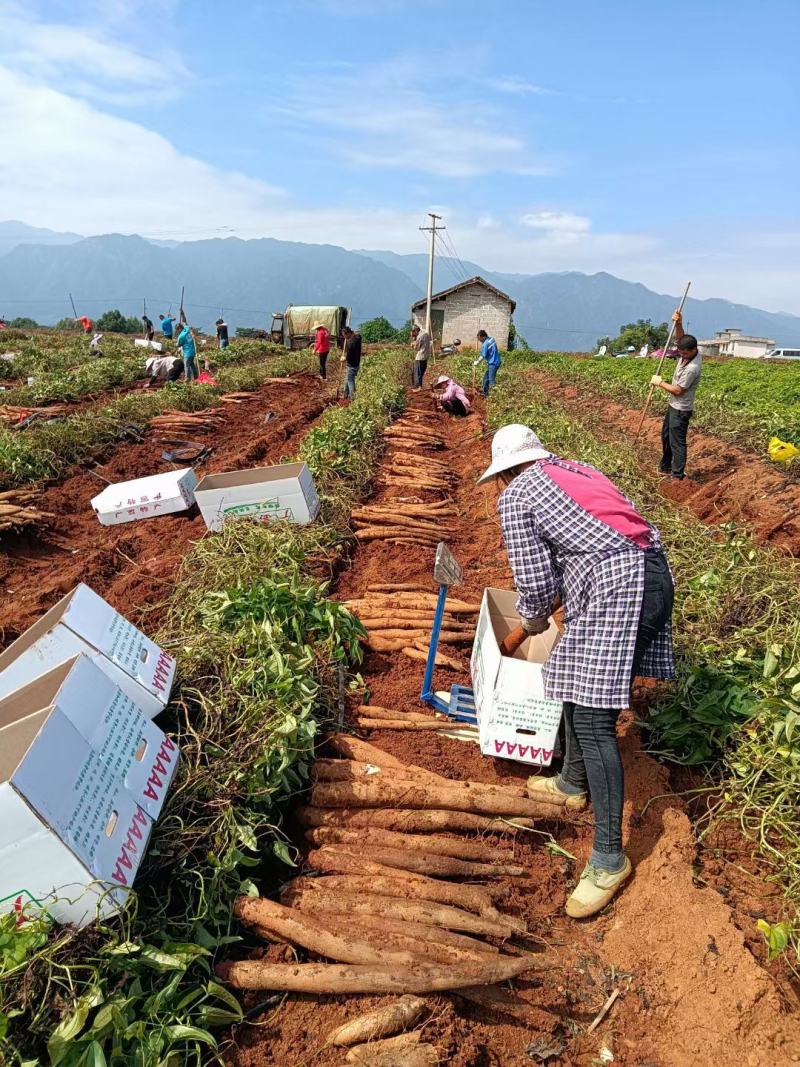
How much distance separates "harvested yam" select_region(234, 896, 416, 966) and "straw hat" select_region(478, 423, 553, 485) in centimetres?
188

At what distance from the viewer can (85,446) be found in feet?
27.6

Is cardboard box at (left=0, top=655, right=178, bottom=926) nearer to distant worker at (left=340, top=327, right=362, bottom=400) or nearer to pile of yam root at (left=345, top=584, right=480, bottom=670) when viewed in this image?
pile of yam root at (left=345, top=584, right=480, bottom=670)

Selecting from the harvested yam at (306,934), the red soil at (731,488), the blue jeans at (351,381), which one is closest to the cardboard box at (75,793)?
the harvested yam at (306,934)

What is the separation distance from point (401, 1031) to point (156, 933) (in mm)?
879

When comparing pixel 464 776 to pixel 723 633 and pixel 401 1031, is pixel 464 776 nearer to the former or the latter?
pixel 401 1031

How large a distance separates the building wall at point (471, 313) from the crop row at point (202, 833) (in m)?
32.8

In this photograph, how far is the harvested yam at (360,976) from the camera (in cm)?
189

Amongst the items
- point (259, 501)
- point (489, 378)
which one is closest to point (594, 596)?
point (259, 501)

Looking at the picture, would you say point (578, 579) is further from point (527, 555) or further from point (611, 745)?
point (611, 745)

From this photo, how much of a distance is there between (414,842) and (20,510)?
5.44m

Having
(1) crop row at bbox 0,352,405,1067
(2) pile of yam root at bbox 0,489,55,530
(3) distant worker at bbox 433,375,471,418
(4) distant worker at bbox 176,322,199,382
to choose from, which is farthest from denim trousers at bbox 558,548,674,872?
(4) distant worker at bbox 176,322,199,382

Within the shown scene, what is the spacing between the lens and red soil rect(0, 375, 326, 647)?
4562 mm

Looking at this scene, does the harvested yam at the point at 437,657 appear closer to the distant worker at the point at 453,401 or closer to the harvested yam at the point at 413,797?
the harvested yam at the point at 413,797

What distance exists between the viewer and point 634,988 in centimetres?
208
